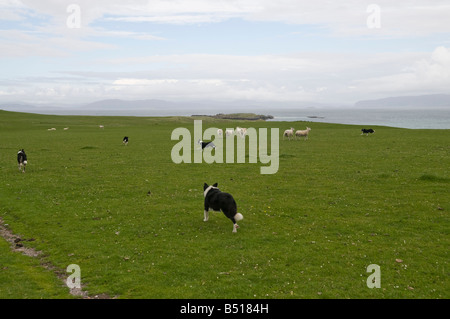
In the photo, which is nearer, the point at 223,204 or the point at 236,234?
the point at 223,204

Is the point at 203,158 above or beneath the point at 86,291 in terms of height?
above

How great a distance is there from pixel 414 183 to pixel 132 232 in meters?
20.1

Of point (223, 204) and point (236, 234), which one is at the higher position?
point (223, 204)

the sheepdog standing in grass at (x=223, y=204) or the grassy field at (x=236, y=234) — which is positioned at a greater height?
the sheepdog standing in grass at (x=223, y=204)

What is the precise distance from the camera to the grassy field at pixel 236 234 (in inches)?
444

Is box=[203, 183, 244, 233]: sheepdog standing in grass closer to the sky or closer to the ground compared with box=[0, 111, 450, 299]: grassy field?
closer to the sky

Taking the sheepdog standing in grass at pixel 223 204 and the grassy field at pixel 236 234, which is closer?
the grassy field at pixel 236 234

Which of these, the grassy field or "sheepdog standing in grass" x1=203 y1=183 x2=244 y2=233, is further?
"sheepdog standing in grass" x1=203 y1=183 x2=244 y2=233

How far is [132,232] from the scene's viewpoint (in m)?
16.1

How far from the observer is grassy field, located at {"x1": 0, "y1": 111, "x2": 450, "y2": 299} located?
11.3m

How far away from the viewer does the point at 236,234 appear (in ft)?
51.5

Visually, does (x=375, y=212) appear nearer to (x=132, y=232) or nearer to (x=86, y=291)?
(x=132, y=232)
